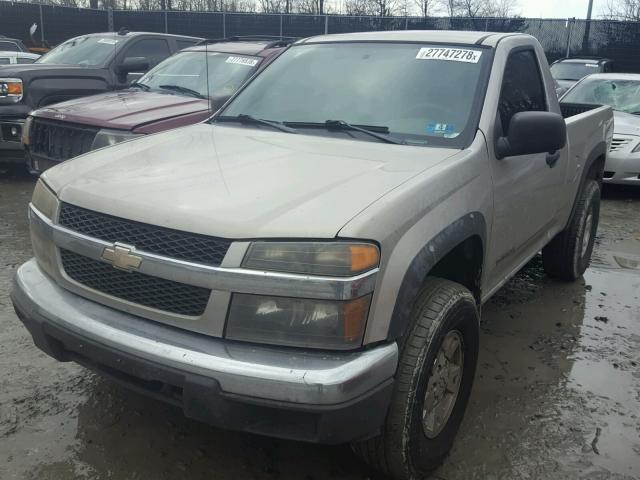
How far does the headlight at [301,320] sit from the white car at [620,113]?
561 centimetres

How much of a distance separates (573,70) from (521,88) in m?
13.6

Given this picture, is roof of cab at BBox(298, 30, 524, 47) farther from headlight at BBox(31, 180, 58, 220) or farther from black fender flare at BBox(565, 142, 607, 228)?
headlight at BBox(31, 180, 58, 220)

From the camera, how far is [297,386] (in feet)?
6.48

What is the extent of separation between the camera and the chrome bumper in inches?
78.1

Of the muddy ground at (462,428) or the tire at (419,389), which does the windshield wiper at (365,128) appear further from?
the muddy ground at (462,428)

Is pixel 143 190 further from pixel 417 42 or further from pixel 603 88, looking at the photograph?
pixel 603 88

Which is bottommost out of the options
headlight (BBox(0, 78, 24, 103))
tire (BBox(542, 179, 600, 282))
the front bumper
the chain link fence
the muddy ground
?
the muddy ground

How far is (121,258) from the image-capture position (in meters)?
2.25

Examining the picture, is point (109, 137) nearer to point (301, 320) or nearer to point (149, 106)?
point (149, 106)

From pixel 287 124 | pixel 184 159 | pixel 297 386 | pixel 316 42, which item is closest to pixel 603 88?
pixel 316 42

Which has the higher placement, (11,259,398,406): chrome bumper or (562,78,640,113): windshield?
(562,78,640,113): windshield

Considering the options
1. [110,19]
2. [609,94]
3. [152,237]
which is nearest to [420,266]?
[152,237]

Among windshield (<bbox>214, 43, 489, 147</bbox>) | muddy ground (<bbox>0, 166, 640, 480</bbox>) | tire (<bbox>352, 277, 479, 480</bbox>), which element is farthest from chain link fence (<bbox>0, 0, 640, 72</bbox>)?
tire (<bbox>352, 277, 479, 480</bbox>)

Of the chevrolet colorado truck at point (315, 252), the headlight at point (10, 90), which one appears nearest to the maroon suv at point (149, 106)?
the headlight at point (10, 90)
